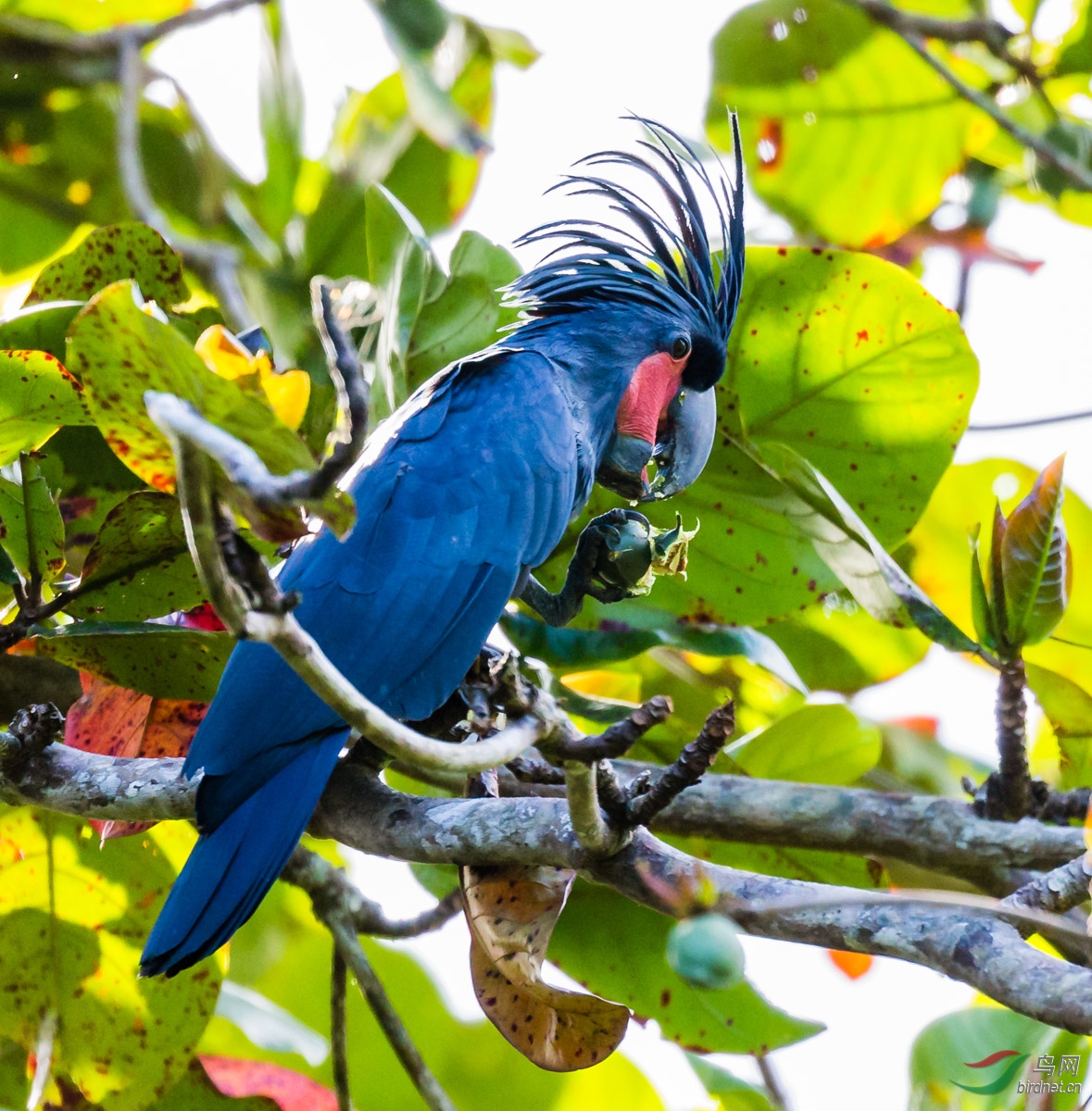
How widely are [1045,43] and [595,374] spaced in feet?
6.12

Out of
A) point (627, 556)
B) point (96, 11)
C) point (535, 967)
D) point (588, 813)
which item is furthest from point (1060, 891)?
point (96, 11)

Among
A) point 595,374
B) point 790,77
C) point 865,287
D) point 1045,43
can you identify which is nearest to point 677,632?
point 595,374

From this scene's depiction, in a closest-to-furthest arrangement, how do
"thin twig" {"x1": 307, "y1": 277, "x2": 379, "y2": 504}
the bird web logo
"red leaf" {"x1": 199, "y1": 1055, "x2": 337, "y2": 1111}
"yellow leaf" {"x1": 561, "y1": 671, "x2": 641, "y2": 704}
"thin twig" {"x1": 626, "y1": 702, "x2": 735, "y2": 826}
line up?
1. "thin twig" {"x1": 307, "y1": 277, "x2": 379, "y2": 504}
2. "thin twig" {"x1": 626, "y1": 702, "x2": 735, "y2": 826}
3. the bird web logo
4. "red leaf" {"x1": 199, "y1": 1055, "x2": 337, "y2": 1111}
5. "yellow leaf" {"x1": 561, "y1": 671, "x2": 641, "y2": 704}

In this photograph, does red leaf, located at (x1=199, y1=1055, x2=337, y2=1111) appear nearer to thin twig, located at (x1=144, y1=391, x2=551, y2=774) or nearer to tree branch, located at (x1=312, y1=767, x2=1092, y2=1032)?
tree branch, located at (x1=312, y1=767, x2=1092, y2=1032)

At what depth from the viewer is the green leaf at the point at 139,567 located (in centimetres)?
167

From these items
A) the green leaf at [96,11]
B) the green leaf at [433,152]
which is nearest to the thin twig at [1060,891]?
the green leaf at [433,152]

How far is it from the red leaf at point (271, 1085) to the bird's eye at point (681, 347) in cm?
150

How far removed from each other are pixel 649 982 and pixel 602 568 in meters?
0.72

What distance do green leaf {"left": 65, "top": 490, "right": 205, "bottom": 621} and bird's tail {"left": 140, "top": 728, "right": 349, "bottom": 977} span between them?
0.33m

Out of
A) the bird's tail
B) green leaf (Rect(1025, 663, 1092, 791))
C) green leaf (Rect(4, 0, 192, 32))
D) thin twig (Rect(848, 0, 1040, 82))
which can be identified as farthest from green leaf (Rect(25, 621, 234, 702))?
green leaf (Rect(4, 0, 192, 32))

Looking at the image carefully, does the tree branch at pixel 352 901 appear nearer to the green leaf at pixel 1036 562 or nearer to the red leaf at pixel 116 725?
the red leaf at pixel 116 725

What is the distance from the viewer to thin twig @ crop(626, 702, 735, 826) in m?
1.20

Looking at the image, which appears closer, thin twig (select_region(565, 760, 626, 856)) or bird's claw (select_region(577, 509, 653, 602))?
thin twig (select_region(565, 760, 626, 856))

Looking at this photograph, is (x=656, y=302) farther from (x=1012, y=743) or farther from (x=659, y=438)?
(x=1012, y=743)
